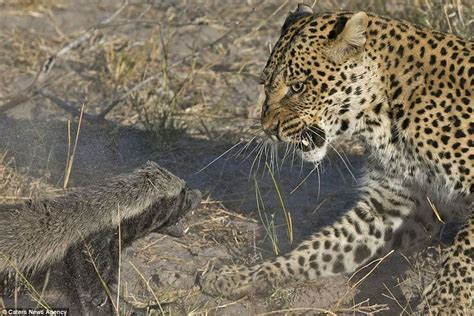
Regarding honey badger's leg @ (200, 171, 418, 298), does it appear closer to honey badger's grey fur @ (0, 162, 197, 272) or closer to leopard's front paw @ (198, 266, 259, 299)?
leopard's front paw @ (198, 266, 259, 299)

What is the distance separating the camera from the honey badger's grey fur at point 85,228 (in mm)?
6062

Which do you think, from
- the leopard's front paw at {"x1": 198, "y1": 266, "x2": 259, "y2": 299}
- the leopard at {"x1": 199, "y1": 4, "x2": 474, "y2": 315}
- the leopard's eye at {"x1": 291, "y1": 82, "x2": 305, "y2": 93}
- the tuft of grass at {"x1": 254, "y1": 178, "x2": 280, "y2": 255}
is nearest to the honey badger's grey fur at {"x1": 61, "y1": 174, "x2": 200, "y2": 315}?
the leopard's front paw at {"x1": 198, "y1": 266, "x2": 259, "y2": 299}

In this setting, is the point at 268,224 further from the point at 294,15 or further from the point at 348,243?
the point at 294,15

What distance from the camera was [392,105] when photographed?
6727 millimetres

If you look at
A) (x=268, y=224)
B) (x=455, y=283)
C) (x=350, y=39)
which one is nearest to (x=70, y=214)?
(x=268, y=224)

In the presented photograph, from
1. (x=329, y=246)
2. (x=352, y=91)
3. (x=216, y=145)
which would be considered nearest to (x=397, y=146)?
(x=352, y=91)

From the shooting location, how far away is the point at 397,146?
6773 millimetres

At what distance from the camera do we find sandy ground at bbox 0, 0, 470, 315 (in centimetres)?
715

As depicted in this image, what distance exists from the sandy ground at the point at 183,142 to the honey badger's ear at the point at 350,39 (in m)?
1.44

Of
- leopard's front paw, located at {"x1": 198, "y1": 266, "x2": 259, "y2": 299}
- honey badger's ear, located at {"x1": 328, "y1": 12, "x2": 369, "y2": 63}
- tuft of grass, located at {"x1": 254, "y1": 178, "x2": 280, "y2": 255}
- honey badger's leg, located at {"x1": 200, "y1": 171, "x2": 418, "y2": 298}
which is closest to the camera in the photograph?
honey badger's ear, located at {"x1": 328, "y1": 12, "x2": 369, "y2": 63}

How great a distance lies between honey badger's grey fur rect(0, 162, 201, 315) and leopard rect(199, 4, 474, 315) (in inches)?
29.6

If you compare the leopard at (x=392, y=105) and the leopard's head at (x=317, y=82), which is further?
the leopard's head at (x=317, y=82)

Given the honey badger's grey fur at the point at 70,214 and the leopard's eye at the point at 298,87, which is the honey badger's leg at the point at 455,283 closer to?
the leopard's eye at the point at 298,87

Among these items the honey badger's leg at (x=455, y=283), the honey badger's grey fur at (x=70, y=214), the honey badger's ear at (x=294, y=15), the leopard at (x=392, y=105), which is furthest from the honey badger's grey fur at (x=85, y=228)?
the honey badger's leg at (x=455, y=283)
